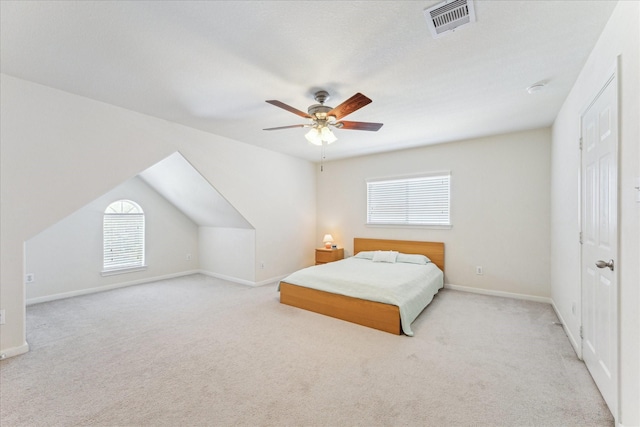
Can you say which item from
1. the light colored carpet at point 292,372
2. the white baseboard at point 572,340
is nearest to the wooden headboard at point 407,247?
the light colored carpet at point 292,372

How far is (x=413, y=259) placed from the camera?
4.56 m

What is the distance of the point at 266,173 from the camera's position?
5062 millimetres

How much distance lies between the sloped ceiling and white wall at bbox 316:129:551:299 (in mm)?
3012

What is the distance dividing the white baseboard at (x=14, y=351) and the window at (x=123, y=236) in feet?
7.66

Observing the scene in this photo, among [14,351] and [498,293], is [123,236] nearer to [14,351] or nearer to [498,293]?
[14,351]

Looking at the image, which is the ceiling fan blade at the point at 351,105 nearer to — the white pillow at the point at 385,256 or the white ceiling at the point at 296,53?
the white ceiling at the point at 296,53

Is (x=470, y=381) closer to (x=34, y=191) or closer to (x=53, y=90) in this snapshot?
(x=34, y=191)

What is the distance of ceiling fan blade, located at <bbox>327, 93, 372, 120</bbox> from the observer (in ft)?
7.30

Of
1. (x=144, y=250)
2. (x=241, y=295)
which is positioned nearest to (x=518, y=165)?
(x=241, y=295)

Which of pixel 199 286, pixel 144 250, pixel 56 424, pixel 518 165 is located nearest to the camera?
pixel 56 424

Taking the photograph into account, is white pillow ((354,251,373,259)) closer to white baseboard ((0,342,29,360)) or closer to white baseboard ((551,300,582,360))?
white baseboard ((551,300,582,360))

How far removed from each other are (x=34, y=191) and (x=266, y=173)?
10.0 ft

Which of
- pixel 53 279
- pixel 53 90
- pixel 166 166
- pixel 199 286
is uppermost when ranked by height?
pixel 53 90

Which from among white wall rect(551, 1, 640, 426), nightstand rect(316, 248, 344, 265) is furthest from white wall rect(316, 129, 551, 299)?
white wall rect(551, 1, 640, 426)
